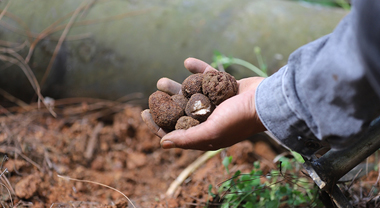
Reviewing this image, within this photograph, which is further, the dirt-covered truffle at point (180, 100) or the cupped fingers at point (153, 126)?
the dirt-covered truffle at point (180, 100)

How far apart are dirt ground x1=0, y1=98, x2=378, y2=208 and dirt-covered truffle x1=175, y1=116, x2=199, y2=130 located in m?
0.51

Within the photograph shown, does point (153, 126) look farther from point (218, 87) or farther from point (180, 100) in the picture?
point (218, 87)

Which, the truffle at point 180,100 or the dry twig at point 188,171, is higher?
the truffle at point 180,100

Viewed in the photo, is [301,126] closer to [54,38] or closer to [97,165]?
[97,165]

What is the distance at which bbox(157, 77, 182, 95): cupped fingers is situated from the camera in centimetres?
173

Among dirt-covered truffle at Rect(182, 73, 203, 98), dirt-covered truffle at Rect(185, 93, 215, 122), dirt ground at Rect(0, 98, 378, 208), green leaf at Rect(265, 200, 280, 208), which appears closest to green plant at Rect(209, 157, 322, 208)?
green leaf at Rect(265, 200, 280, 208)

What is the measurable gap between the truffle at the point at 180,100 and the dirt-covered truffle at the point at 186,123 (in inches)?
6.6

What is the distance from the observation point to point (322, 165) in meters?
1.21

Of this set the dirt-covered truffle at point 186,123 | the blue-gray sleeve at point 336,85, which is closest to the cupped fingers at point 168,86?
the dirt-covered truffle at point 186,123

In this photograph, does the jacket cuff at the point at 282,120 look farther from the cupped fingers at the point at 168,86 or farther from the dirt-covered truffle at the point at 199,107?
the cupped fingers at the point at 168,86

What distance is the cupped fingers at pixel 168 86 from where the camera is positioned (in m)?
1.73

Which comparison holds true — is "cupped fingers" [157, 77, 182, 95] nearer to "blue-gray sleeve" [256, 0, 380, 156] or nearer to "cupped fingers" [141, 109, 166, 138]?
"cupped fingers" [141, 109, 166, 138]

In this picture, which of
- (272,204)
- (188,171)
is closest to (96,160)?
(188,171)

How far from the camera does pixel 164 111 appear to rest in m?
1.53
